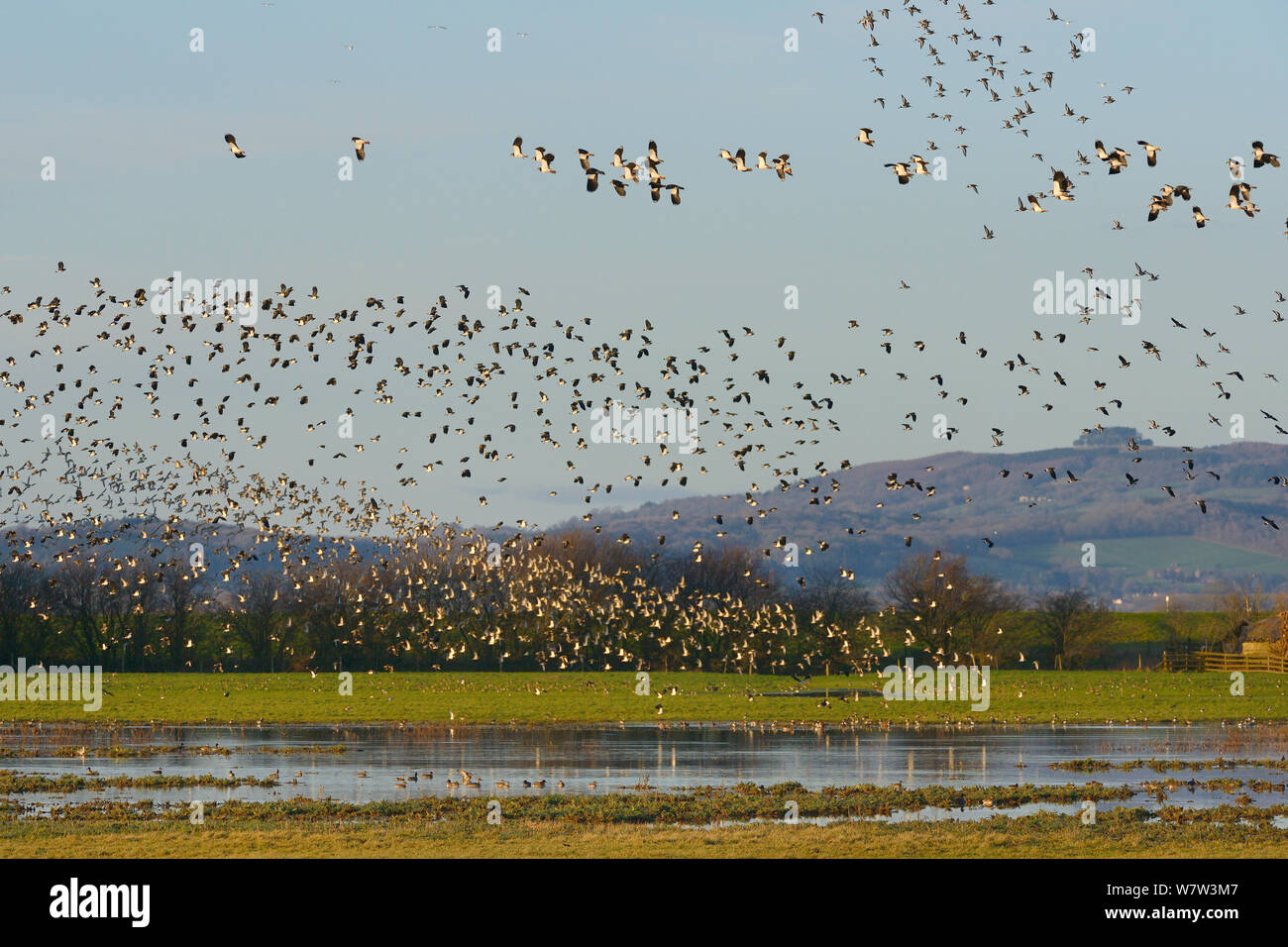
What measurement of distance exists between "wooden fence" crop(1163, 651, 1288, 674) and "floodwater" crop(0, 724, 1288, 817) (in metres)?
49.6

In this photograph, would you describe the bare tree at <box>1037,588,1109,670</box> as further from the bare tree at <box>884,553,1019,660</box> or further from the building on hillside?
the building on hillside

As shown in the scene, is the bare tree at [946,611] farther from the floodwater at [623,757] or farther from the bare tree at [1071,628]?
the floodwater at [623,757]

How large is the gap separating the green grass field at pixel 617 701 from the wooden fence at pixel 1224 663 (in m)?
9.58

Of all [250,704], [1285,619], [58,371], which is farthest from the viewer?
[1285,619]

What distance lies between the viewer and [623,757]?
132 ft

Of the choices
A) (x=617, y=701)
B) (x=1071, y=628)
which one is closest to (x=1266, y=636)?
(x=1071, y=628)

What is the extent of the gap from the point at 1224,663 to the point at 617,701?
178ft

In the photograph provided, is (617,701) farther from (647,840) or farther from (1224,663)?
(1224,663)

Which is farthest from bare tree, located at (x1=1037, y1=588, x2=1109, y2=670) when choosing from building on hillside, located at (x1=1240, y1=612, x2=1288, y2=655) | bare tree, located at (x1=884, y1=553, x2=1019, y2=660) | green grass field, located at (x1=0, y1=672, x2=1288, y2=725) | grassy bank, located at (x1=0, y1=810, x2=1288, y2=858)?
grassy bank, located at (x1=0, y1=810, x2=1288, y2=858)

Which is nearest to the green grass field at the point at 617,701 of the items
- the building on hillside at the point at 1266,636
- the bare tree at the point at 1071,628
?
the building on hillside at the point at 1266,636
